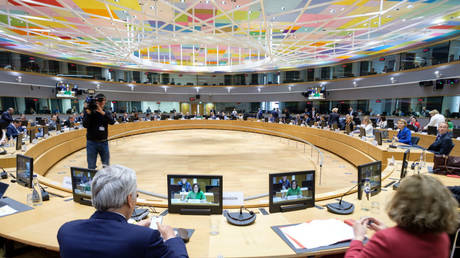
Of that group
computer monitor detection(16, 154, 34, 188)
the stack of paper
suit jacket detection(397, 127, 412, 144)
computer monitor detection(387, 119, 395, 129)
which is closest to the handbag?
suit jacket detection(397, 127, 412, 144)

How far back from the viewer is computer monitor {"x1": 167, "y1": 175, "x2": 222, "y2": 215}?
85.0 inches

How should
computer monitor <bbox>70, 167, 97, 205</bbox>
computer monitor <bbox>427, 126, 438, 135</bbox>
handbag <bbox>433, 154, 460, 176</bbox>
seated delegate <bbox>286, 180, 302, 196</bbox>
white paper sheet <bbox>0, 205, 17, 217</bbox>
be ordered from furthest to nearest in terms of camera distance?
computer monitor <bbox>427, 126, 438, 135</bbox> → handbag <bbox>433, 154, 460, 176</bbox> → computer monitor <bbox>70, 167, 97, 205</bbox> → seated delegate <bbox>286, 180, 302, 196</bbox> → white paper sheet <bbox>0, 205, 17, 217</bbox>

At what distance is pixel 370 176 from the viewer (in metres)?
2.56

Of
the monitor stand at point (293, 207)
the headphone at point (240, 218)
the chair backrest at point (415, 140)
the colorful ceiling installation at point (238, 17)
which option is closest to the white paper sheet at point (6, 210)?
the headphone at point (240, 218)

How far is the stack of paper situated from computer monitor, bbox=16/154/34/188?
2953 mm

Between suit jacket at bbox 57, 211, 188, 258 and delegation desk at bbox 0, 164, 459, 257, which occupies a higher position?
suit jacket at bbox 57, 211, 188, 258

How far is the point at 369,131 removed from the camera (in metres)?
7.42

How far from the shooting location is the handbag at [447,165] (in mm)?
3391

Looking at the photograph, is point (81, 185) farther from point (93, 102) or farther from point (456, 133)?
point (456, 133)

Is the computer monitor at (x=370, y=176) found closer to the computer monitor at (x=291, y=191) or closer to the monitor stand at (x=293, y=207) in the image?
the computer monitor at (x=291, y=191)

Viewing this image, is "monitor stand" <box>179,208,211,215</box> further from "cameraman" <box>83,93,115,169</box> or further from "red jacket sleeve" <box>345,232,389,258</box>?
"cameraman" <box>83,93,115,169</box>

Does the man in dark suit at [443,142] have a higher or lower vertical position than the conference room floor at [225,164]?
higher

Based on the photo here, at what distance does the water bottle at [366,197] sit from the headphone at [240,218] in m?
1.18

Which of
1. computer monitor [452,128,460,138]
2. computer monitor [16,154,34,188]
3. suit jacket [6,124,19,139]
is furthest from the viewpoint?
computer monitor [452,128,460,138]
